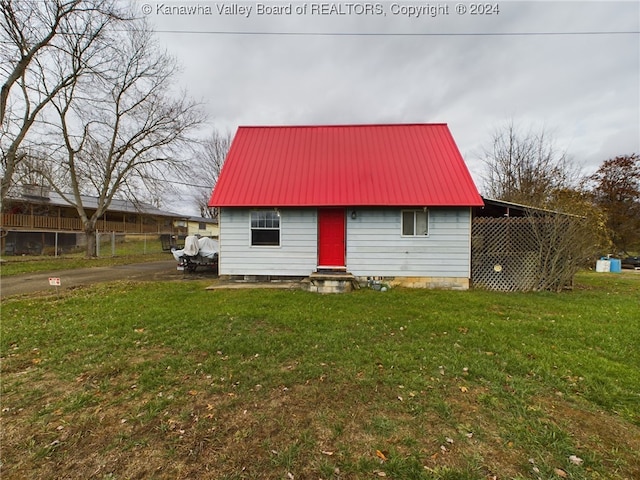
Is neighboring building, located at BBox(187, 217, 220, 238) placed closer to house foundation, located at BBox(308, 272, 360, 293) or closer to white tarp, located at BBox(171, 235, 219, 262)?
white tarp, located at BBox(171, 235, 219, 262)

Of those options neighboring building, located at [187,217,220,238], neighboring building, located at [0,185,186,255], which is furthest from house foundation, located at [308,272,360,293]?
neighboring building, located at [187,217,220,238]

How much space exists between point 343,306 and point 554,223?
7.02 meters

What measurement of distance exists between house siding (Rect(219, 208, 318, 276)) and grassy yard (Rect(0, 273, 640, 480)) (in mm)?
3542

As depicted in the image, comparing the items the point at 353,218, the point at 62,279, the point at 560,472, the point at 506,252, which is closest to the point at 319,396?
the point at 560,472

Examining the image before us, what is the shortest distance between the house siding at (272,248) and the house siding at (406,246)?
54.8 inches

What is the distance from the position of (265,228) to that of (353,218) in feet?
9.73

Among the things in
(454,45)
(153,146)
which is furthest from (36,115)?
(454,45)

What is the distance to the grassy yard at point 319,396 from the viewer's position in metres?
2.15

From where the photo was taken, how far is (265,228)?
30.9 feet

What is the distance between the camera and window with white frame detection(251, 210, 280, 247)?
9375 mm

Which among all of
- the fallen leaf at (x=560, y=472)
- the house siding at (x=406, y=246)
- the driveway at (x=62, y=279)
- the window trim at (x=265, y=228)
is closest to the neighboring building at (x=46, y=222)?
the driveway at (x=62, y=279)

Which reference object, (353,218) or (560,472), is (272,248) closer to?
(353,218)

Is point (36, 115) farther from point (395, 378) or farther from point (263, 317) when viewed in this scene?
point (395, 378)

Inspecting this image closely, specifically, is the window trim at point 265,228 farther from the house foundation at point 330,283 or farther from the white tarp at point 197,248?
the white tarp at point 197,248
